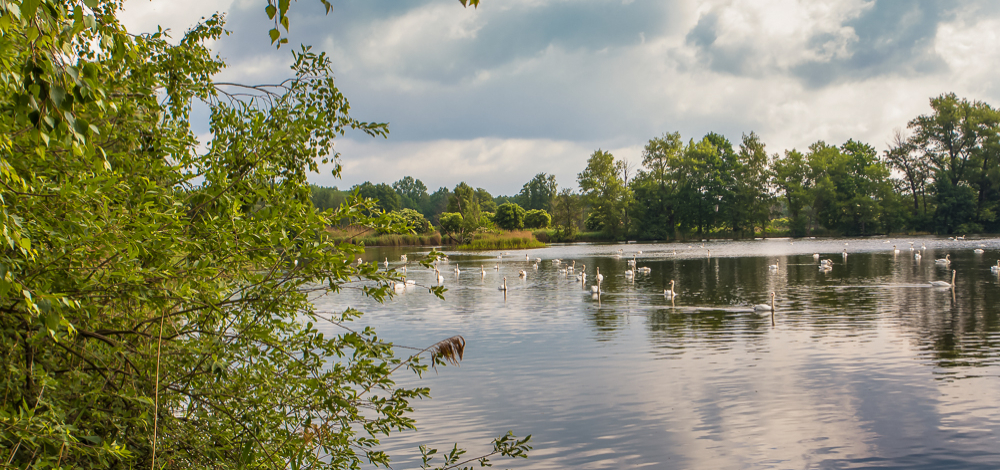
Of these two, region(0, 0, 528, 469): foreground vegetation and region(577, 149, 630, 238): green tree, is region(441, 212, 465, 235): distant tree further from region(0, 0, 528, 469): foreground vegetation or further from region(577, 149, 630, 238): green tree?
region(0, 0, 528, 469): foreground vegetation

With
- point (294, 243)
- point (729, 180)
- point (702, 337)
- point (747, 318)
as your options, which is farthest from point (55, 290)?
point (729, 180)

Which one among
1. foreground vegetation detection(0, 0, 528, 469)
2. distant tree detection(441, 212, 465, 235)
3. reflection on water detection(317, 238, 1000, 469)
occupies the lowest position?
reflection on water detection(317, 238, 1000, 469)

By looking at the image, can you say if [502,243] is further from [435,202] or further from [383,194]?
[435,202]

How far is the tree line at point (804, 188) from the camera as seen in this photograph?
255 ft

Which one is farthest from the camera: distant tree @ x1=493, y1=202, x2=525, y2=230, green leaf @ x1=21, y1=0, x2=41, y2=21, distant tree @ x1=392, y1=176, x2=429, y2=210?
distant tree @ x1=392, y1=176, x2=429, y2=210

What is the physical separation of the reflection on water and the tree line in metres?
62.2

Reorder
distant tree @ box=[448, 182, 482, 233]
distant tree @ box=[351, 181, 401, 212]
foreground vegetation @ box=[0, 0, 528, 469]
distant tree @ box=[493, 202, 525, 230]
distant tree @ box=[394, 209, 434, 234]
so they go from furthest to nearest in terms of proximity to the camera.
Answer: distant tree @ box=[351, 181, 401, 212], distant tree @ box=[493, 202, 525, 230], distant tree @ box=[448, 182, 482, 233], distant tree @ box=[394, 209, 434, 234], foreground vegetation @ box=[0, 0, 528, 469]

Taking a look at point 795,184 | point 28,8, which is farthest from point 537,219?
point 28,8

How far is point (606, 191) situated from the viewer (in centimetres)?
9444

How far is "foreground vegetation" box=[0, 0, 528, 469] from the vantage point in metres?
3.56

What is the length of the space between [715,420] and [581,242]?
275 feet

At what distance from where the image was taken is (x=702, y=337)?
17.2m

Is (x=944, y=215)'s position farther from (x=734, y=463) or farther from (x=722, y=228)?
(x=734, y=463)

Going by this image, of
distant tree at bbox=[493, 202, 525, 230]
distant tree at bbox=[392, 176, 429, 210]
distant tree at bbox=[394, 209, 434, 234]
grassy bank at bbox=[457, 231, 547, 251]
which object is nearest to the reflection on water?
distant tree at bbox=[394, 209, 434, 234]
